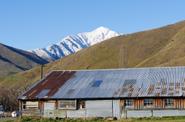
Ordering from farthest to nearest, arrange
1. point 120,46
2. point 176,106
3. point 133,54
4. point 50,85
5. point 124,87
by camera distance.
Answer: point 120,46
point 133,54
point 50,85
point 124,87
point 176,106

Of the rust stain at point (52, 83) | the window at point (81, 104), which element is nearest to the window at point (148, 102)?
the window at point (81, 104)

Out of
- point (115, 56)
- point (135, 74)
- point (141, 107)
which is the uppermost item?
point (115, 56)

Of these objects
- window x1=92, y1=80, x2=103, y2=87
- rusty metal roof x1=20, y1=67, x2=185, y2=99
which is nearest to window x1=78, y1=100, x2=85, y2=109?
rusty metal roof x1=20, y1=67, x2=185, y2=99

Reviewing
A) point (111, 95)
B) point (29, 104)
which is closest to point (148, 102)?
point (111, 95)

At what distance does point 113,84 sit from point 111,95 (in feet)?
9.52

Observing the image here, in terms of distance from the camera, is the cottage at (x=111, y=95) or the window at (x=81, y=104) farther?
the window at (x=81, y=104)

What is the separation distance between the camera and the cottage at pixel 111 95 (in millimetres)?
57500

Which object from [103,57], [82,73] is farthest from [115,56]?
[82,73]

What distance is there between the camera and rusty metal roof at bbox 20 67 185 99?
58.8 metres

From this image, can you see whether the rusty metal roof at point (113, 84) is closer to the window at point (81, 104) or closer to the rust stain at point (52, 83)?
the rust stain at point (52, 83)

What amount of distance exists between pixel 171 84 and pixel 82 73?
518 inches

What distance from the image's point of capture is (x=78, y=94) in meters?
61.0

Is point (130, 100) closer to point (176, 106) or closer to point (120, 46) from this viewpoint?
point (176, 106)

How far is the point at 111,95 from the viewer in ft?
195
